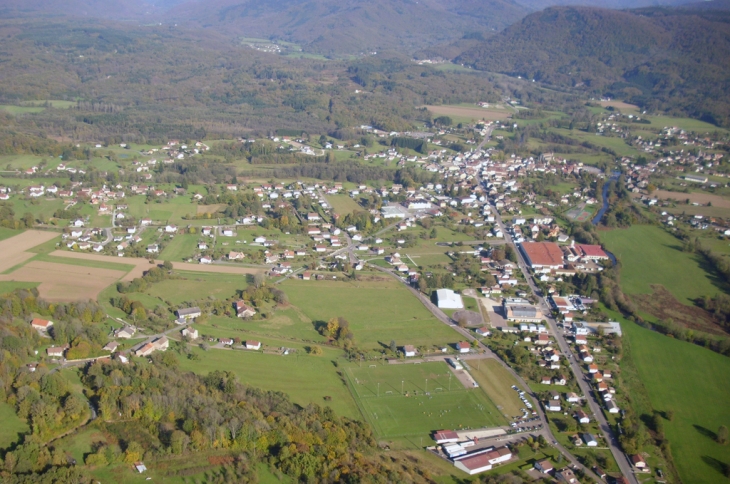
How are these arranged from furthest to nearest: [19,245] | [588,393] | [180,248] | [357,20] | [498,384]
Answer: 1. [357,20]
2. [180,248]
3. [19,245]
4. [498,384]
5. [588,393]

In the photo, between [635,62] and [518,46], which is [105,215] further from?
[518,46]

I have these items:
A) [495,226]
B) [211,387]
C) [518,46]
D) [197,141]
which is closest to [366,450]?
[211,387]

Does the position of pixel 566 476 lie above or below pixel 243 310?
below

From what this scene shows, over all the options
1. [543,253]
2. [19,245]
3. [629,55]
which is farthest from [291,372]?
[629,55]

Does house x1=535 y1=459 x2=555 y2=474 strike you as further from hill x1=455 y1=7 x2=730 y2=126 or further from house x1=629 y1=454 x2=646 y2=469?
hill x1=455 y1=7 x2=730 y2=126

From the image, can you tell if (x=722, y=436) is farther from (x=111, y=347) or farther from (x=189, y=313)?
(x=111, y=347)

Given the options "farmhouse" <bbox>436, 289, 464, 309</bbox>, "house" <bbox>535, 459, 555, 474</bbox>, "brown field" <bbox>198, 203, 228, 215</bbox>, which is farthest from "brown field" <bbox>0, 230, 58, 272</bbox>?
"house" <bbox>535, 459, 555, 474</bbox>

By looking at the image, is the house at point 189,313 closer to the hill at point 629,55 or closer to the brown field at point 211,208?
the brown field at point 211,208

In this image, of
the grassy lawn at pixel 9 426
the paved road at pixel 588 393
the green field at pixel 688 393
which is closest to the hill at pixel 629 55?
the paved road at pixel 588 393
